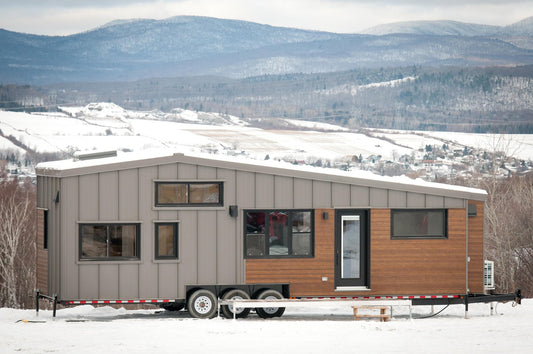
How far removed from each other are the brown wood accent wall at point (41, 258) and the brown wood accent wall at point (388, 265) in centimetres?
440

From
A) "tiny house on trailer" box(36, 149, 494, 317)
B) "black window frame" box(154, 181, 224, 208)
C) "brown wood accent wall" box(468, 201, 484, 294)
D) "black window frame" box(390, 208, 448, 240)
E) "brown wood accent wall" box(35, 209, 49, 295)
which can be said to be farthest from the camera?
"brown wood accent wall" box(468, 201, 484, 294)

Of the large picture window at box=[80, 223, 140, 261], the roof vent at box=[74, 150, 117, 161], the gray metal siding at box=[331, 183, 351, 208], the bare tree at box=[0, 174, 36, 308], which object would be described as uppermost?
the roof vent at box=[74, 150, 117, 161]

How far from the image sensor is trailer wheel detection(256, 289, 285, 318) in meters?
19.2

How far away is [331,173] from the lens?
1955 centimetres

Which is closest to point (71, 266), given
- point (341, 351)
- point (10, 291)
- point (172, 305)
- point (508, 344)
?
point (172, 305)

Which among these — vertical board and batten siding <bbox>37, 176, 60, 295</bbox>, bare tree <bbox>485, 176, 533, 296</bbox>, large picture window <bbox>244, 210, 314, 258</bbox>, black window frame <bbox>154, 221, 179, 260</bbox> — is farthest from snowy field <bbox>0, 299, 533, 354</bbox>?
bare tree <bbox>485, 176, 533, 296</bbox>

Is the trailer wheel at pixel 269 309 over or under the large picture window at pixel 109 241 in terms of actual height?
under

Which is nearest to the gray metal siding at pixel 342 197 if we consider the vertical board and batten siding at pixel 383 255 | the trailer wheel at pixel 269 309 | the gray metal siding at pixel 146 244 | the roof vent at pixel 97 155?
the vertical board and batten siding at pixel 383 255

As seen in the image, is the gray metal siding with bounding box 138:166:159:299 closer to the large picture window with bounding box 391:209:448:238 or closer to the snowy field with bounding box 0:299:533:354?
the snowy field with bounding box 0:299:533:354

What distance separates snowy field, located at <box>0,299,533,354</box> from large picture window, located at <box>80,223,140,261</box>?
1370mm

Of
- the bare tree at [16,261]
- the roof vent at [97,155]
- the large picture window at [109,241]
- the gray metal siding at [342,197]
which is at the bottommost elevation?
the bare tree at [16,261]

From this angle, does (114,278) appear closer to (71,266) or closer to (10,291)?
(71,266)

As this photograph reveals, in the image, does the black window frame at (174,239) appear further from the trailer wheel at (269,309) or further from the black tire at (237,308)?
the trailer wheel at (269,309)

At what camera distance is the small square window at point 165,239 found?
62.8ft
